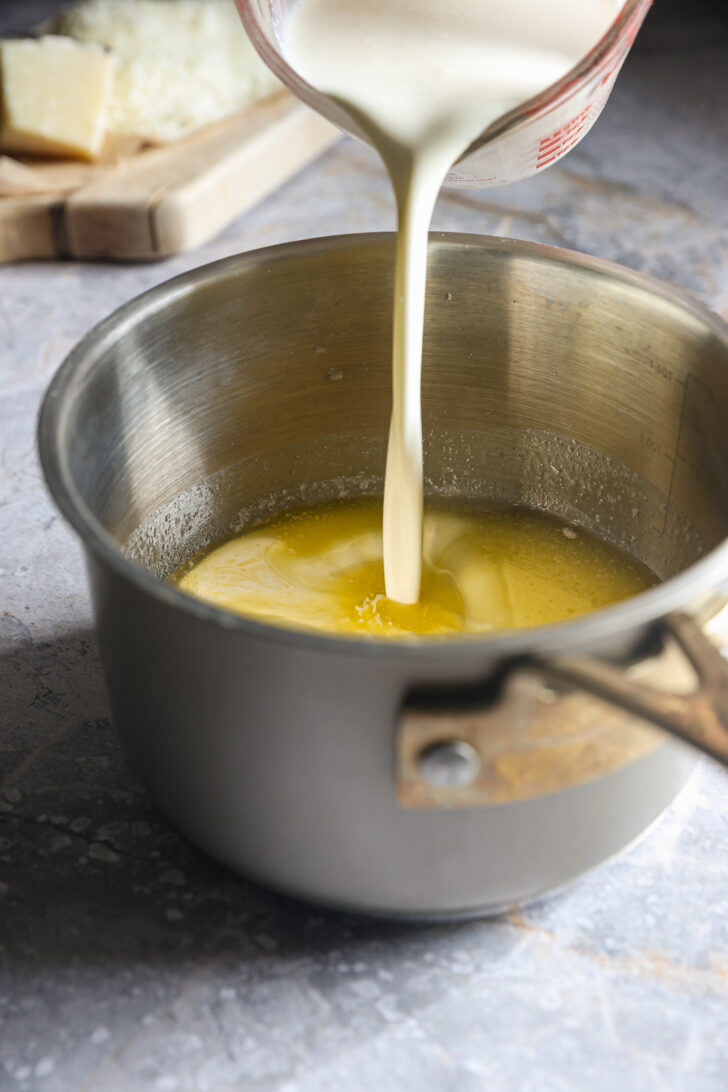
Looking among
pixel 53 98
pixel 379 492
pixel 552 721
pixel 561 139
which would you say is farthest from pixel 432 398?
pixel 53 98

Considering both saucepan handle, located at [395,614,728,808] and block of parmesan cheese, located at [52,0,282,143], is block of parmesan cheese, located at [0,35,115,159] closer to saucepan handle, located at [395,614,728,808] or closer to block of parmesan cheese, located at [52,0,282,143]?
block of parmesan cheese, located at [52,0,282,143]

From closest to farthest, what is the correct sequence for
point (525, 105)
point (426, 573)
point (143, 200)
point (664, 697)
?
point (664, 697) < point (525, 105) < point (426, 573) < point (143, 200)

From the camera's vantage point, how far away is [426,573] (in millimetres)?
1080

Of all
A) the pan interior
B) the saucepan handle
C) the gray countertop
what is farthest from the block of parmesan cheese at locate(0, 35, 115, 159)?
the saucepan handle

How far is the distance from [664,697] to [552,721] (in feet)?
0.19

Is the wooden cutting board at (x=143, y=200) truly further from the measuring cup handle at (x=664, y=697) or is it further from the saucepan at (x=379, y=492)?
the measuring cup handle at (x=664, y=697)

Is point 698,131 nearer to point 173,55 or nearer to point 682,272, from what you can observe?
point 682,272

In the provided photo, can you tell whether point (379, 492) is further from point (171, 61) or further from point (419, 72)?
point (171, 61)

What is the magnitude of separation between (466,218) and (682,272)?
0.98 feet

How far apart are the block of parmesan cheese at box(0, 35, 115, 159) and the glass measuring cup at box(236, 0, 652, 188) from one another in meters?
0.70

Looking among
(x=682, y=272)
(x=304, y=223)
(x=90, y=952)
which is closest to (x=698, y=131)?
(x=682, y=272)

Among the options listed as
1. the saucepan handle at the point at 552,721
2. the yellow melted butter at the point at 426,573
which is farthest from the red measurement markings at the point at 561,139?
the saucepan handle at the point at 552,721

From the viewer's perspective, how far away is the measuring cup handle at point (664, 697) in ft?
1.96

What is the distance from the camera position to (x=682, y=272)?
1.53m
